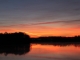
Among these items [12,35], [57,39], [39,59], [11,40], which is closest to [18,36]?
[12,35]

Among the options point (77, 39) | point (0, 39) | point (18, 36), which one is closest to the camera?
point (0, 39)

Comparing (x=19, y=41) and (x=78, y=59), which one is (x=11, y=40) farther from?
(x=78, y=59)

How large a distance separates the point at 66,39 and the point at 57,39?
5257 millimetres

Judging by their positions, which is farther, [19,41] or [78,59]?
[19,41]

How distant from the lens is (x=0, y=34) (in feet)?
244

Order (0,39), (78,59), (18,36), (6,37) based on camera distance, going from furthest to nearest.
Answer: (18,36) → (6,37) → (0,39) → (78,59)

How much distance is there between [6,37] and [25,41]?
751 cm

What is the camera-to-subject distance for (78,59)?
56.4 feet

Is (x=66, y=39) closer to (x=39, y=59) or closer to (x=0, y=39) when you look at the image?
(x=0, y=39)

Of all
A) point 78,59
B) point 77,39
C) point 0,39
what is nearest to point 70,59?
point 78,59

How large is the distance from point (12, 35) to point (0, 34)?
456 centimetres

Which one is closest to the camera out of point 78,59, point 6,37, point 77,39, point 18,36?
point 78,59

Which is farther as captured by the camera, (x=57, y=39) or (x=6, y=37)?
(x=57, y=39)

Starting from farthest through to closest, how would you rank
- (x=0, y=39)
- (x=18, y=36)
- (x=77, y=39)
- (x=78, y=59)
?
(x=77, y=39), (x=18, y=36), (x=0, y=39), (x=78, y=59)
